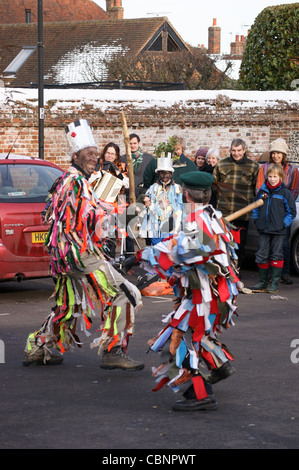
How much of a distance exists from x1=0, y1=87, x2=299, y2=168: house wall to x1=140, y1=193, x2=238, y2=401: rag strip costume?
40.8 feet

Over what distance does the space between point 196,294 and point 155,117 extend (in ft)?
45.0

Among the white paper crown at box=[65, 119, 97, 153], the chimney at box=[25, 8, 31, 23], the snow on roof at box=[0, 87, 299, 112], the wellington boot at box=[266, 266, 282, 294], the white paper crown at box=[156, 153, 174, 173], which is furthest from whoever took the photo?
the chimney at box=[25, 8, 31, 23]

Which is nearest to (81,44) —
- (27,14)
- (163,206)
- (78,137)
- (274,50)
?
(27,14)

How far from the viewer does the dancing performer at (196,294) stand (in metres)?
6.02

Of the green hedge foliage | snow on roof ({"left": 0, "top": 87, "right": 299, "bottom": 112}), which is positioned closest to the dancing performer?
snow on roof ({"left": 0, "top": 87, "right": 299, "bottom": 112})

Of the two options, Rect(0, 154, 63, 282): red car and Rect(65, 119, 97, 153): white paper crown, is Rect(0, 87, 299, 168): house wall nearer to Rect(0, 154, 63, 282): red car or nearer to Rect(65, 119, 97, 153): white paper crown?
Rect(0, 154, 63, 282): red car

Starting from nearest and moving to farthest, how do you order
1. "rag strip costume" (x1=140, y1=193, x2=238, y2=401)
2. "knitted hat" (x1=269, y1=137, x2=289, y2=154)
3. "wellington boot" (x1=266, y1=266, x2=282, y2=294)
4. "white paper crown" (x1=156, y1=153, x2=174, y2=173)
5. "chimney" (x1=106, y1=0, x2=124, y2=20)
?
"rag strip costume" (x1=140, y1=193, x2=238, y2=401) < "wellington boot" (x1=266, y1=266, x2=282, y2=294) < "white paper crown" (x1=156, y1=153, x2=174, y2=173) < "knitted hat" (x1=269, y1=137, x2=289, y2=154) < "chimney" (x1=106, y1=0, x2=124, y2=20)

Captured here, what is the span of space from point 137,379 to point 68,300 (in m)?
0.83

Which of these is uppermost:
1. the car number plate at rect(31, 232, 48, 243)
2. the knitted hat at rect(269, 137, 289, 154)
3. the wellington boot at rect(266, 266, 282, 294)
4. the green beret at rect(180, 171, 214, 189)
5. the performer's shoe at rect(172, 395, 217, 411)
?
the green beret at rect(180, 171, 214, 189)

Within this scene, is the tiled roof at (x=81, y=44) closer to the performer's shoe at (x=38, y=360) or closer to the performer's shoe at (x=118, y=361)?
the performer's shoe at (x=38, y=360)

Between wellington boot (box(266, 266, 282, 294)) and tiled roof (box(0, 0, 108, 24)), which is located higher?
tiled roof (box(0, 0, 108, 24))

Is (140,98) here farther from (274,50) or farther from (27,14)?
(27,14)

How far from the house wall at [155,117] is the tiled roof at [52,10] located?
1654 inches

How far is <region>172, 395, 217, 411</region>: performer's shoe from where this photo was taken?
6.03 meters
